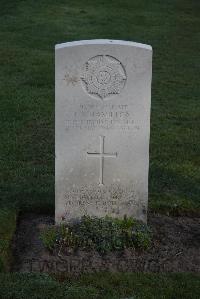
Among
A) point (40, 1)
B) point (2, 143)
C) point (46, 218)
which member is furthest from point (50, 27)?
point (46, 218)

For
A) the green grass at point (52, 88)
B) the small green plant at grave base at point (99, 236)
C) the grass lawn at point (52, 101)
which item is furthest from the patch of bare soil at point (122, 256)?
the green grass at point (52, 88)

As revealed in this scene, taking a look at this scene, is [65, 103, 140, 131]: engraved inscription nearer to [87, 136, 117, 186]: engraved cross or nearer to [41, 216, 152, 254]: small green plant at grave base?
[87, 136, 117, 186]: engraved cross

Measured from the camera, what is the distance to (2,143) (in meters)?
8.99

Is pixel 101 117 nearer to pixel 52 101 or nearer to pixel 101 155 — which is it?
pixel 101 155

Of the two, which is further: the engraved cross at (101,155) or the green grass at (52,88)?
the green grass at (52,88)

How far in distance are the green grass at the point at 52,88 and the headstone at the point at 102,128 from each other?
0.72 metres

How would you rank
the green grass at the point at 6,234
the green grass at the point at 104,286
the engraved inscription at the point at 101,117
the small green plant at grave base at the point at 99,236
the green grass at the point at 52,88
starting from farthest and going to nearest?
the green grass at the point at 52,88 → the engraved inscription at the point at 101,117 → the small green plant at grave base at the point at 99,236 → the green grass at the point at 6,234 → the green grass at the point at 104,286

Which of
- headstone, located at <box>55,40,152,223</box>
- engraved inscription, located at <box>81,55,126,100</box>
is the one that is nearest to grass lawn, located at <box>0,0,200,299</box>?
headstone, located at <box>55,40,152,223</box>

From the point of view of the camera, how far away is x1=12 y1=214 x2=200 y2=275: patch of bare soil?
5898 mm

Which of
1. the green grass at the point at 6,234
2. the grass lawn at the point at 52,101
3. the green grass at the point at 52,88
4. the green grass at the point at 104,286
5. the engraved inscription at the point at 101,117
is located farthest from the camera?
the green grass at the point at 52,88

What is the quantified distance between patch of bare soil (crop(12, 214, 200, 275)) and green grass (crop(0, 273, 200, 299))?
0.20m

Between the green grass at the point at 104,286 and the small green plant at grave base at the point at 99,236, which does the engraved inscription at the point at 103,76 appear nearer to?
the small green plant at grave base at the point at 99,236

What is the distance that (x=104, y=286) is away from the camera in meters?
5.52

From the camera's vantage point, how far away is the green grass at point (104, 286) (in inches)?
206
